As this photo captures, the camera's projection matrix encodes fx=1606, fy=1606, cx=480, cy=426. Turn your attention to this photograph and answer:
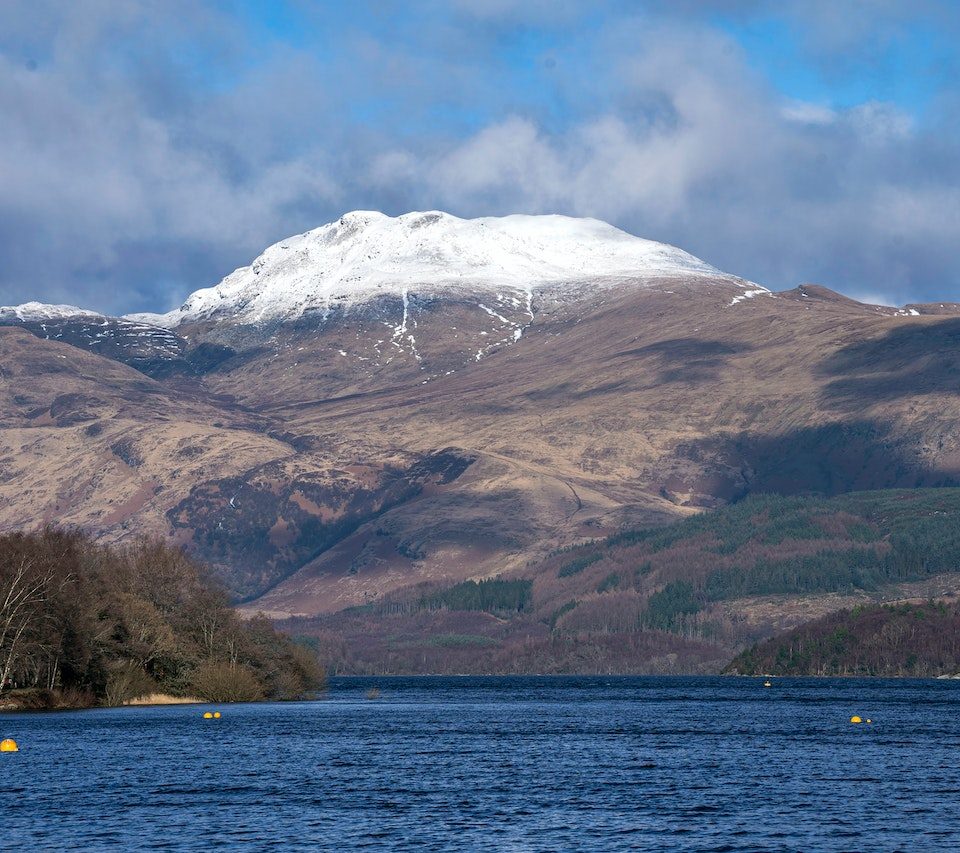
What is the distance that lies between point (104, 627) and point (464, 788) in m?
69.8

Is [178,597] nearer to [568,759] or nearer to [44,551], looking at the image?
[44,551]

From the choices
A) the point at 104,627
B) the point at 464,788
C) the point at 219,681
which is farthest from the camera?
the point at 219,681

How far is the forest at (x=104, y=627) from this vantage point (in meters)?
151

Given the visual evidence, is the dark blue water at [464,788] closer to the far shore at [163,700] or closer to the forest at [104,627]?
the forest at [104,627]

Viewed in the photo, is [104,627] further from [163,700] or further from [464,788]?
[464,788]

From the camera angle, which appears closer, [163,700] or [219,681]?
[163,700]

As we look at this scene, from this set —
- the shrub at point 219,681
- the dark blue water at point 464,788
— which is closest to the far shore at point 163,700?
the shrub at point 219,681

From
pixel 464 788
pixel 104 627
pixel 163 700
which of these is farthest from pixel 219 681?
pixel 464 788

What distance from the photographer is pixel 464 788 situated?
344 feet

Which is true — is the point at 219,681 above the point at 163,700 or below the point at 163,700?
above

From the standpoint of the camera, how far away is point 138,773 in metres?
110

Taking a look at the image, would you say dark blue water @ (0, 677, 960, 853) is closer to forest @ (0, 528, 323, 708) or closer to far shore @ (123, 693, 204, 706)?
forest @ (0, 528, 323, 708)

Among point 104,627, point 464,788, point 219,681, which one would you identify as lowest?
point 464,788

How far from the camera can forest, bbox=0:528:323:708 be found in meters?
151
